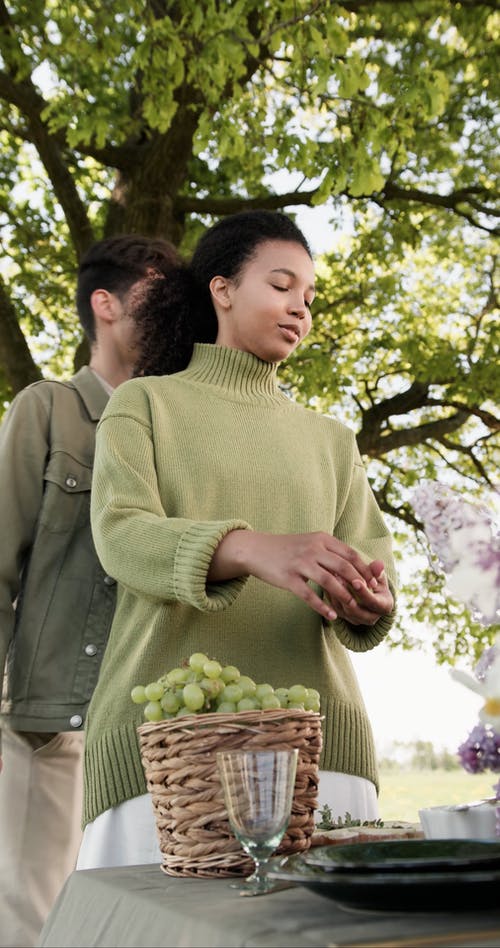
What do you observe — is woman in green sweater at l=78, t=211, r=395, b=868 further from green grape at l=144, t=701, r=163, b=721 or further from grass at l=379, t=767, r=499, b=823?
grass at l=379, t=767, r=499, b=823

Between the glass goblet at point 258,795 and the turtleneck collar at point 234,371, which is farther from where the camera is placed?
the turtleneck collar at point 234,371

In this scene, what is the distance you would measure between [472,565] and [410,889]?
1.09ft

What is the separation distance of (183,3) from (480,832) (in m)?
4.97

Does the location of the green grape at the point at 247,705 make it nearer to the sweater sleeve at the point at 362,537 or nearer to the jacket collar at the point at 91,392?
the sweater sleeve at the point at 362,537

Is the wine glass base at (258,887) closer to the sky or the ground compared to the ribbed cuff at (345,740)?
closer to the ground

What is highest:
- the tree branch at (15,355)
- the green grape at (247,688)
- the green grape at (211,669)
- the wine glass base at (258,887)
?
the tree branch at (15,355)

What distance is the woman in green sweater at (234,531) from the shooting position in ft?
6.27

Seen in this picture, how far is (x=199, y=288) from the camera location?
108 inches

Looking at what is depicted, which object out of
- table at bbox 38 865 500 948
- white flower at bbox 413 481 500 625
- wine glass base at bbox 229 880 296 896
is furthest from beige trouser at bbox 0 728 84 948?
white flower at bbox 413 481 500 625

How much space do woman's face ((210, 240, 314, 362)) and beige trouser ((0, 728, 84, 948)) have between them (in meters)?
1.13

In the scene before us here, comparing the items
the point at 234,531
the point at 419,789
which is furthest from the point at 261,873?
the point at 419,789

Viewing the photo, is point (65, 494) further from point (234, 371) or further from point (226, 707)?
point (226, 707)

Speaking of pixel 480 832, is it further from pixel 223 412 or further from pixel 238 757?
pixel 223 412

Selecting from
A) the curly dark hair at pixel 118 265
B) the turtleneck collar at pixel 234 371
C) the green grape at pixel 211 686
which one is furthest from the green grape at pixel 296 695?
the curly dark hair at pixel 118 265
